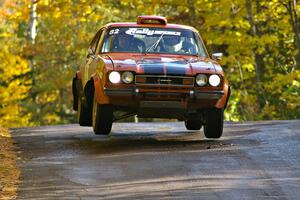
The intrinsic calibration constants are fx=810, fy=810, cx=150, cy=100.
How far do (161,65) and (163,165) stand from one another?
2.11m

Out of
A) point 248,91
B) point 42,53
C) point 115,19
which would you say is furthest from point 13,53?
point 248,91

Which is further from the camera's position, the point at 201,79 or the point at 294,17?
the point at 294,17

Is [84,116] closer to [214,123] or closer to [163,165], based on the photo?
[214,123]

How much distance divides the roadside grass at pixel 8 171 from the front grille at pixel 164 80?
200 centimetres

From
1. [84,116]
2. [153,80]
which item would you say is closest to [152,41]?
[153,80]

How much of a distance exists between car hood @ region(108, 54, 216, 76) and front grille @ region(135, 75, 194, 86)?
0.06 m

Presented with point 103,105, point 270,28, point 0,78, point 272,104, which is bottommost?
point 0,78

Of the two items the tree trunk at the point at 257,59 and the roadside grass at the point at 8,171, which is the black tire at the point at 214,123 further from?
the tree trunk at the point at 257,59

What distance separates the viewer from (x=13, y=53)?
4172 centimetres

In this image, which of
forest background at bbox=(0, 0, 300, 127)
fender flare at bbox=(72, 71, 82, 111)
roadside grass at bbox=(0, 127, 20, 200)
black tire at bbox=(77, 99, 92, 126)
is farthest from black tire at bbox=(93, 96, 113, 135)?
forest background at bbox=(0, 0, 300, 127)

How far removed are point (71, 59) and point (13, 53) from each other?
325cm

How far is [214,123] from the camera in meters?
12.0

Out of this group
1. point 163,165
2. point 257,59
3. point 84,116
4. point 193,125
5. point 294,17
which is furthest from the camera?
point 257,59

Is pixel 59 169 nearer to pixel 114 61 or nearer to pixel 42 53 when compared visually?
pixel 114 61
